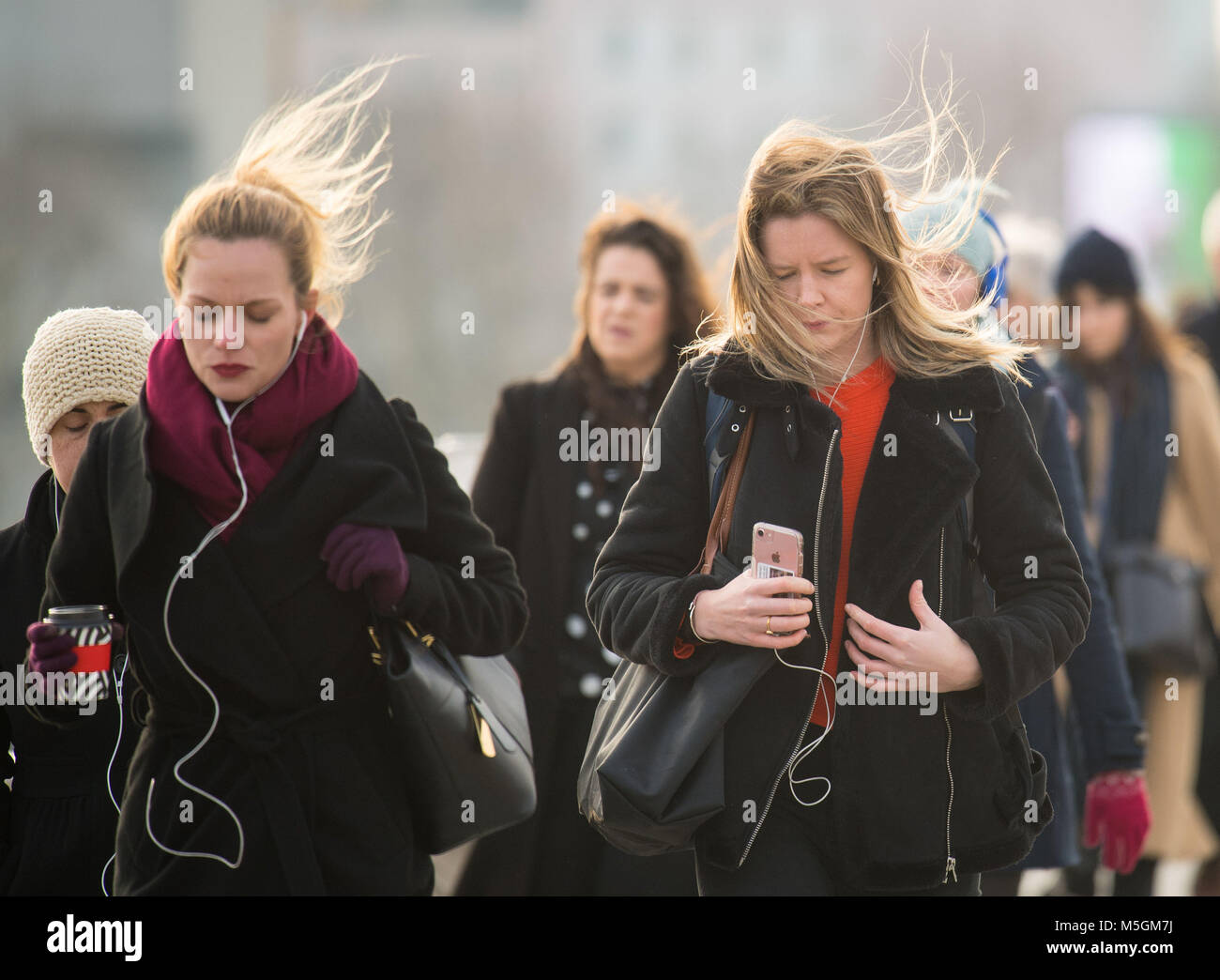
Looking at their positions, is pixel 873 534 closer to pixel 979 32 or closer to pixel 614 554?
pixel 614 554

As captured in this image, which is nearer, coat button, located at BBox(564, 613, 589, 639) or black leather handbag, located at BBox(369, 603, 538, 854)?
black leather handbag, located at BBox(369, 603, 538, 854)

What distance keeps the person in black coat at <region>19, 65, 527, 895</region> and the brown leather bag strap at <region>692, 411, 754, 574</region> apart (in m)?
0.54

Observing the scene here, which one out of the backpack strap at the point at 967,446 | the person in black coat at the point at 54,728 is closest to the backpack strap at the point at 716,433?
the backpack strap at the point at 967,446

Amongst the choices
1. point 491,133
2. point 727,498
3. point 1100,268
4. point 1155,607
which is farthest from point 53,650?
point 491,133

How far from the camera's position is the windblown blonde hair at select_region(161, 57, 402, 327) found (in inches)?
126

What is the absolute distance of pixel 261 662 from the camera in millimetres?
3096

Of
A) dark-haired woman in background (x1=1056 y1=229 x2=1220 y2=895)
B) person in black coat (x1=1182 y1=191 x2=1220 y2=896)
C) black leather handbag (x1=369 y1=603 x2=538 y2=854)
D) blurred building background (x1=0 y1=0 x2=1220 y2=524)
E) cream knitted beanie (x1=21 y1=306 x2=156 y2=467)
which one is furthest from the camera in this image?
blurred building background (x1=0 y1=0 x2=1220 y2=524)

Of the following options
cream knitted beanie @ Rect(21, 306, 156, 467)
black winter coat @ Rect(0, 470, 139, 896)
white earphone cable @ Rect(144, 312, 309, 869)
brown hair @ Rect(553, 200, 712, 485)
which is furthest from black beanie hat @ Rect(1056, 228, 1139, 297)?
black winter coat @ Rect(0, 470, 139, 896)

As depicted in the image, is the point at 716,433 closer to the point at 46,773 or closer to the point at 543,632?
the point at 46,773

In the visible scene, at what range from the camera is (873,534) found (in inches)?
119

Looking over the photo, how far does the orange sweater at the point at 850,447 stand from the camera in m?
3.05

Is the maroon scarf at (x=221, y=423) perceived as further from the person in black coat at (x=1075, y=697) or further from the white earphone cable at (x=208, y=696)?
the person in black coat at (x=1075, y=697)

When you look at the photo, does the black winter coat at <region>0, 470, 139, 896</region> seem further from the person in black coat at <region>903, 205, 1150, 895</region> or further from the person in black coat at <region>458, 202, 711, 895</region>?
the person in black coat at <region>903, 205, 1150, 895</region>

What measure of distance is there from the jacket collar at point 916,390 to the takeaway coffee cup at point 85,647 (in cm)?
125
